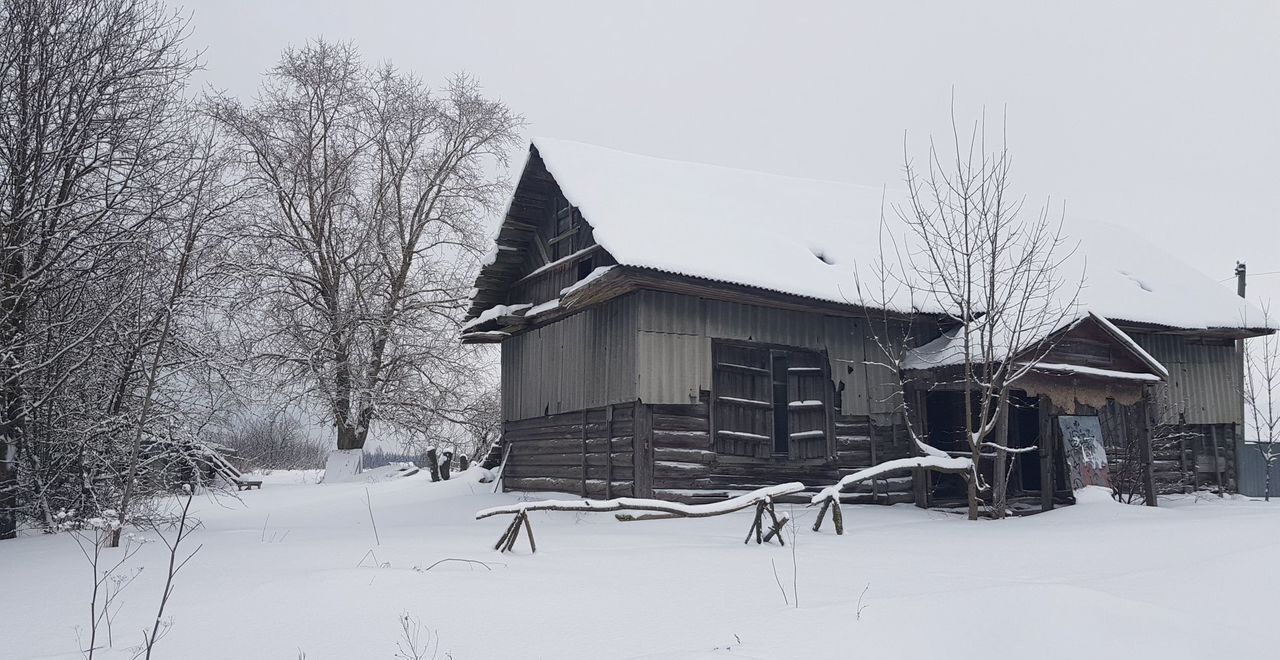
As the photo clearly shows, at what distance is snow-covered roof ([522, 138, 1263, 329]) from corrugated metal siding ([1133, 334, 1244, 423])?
0.70m

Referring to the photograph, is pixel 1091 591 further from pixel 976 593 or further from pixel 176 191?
pixel 176 191

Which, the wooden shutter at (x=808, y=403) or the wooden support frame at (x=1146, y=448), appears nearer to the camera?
the wooden support frame at (x=1146, y=448)

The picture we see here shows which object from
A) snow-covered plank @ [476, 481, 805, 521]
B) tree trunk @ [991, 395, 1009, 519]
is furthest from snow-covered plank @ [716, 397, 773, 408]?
snow-covered plank @ [476, 481, 805, 521]

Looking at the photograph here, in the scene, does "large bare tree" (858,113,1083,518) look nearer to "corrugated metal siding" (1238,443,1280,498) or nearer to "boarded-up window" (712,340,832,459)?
"boarded-up window" (712,340,832,459)

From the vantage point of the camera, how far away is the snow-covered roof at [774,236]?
532 inches

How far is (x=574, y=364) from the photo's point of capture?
15289 millimetres

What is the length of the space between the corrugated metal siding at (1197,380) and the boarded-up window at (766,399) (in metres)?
7.90

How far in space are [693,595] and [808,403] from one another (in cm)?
882

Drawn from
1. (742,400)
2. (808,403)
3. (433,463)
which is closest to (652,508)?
(742,400)

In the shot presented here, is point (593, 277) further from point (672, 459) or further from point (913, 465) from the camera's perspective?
point (913, 465)

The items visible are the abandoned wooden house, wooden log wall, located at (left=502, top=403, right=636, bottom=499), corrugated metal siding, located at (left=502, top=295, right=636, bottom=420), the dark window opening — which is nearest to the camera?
the abandoned wooden house

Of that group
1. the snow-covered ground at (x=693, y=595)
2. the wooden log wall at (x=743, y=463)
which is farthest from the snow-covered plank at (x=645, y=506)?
the wooden log wall at (x=743, y=463)

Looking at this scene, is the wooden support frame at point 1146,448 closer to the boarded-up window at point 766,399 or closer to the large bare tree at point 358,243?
the boarded-up window at point 766,399

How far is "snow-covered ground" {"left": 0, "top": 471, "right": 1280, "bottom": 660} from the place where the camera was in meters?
5.22
